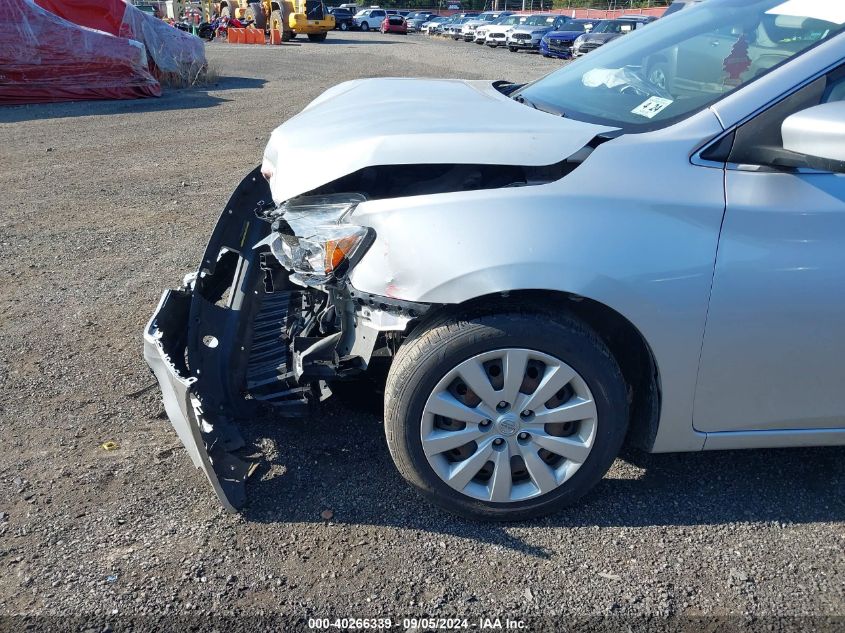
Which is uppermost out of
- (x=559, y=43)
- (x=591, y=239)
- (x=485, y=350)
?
(x=559, y=43)

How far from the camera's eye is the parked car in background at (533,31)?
106ft

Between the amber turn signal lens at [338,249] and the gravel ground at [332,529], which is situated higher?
the amber turn signal lens at [338,249]

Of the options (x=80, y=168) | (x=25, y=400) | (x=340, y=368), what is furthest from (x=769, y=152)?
(x=80, y=168)

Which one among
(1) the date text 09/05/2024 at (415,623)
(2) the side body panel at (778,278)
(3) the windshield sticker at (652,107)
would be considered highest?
(3) the windshield sticker at (652,107)

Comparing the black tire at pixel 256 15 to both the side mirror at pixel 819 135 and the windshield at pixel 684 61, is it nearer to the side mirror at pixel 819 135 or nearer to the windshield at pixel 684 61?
the windshield at pixel 684 61

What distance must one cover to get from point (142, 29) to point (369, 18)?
37621mm

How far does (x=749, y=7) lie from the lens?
10.6 feet

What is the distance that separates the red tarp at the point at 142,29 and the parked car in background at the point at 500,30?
820 inches

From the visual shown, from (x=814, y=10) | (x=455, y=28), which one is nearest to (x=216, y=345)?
(x=814, y=10)

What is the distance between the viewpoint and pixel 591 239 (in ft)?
7.86

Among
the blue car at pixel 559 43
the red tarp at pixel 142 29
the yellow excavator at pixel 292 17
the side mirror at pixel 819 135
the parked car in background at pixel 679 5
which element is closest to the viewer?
the side mirror at pixel 819 135

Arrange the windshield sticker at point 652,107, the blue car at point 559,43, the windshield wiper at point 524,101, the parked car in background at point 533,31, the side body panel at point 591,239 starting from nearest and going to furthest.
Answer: the side body panel at point 591,239, the windshield sticker at point 652,107, the windshield wiper at point 524,101, the blue car at point 559,43, the parked car in background at point 533,31

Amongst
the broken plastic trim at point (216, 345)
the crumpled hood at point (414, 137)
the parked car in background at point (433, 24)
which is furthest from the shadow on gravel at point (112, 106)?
the parked car in background at point (433, 24)

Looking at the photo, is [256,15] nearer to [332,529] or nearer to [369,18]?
[369,18]
